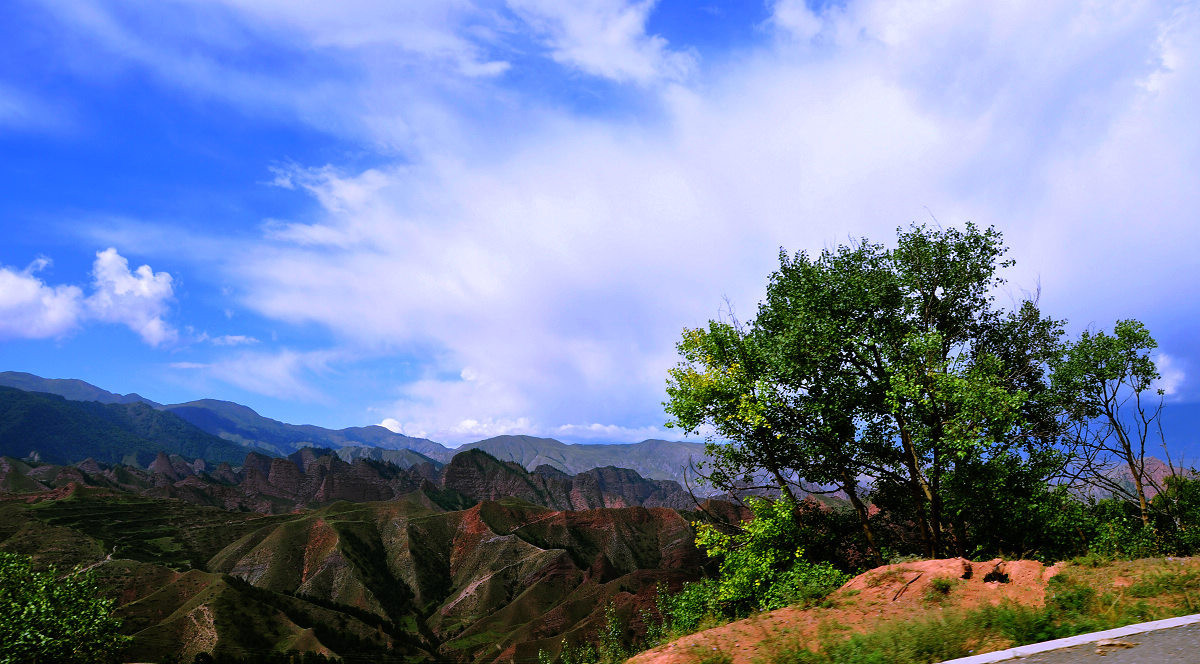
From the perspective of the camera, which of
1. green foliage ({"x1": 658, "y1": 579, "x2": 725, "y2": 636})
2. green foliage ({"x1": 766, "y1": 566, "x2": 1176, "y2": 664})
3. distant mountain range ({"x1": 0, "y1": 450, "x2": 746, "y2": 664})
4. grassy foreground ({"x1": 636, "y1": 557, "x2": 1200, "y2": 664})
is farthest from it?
distant mountain range ({"x1": 0, "y1": 450, "x2": 746, "y2": 664})

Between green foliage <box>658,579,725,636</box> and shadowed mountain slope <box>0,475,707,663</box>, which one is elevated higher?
green foliage <box>658,579,725,636</box>

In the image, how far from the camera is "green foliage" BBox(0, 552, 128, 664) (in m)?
29.5

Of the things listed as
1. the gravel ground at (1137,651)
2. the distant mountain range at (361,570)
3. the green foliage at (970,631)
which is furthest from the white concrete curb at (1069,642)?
the distant mountain range at (361,570)

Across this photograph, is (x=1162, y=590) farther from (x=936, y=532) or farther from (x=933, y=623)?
(x=936, y=532)

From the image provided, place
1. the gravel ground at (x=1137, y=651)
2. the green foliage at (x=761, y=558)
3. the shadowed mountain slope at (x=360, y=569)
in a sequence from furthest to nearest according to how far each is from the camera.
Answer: the shadowed mountain slope at (x=360, y=569) < the green foliage at (x=761, y=558) < the gravel ground at (x=1137, y=651)

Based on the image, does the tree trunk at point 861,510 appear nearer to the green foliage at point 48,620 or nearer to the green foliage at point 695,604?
the green foliage at point 695,604

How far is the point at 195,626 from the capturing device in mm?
82188

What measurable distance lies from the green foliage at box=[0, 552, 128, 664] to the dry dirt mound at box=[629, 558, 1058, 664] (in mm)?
37466

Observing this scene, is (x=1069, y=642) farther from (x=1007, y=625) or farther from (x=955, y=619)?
(x=955, y=619)

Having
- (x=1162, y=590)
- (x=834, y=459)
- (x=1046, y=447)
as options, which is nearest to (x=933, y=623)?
(x=1162, y=590)

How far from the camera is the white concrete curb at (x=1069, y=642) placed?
7.29 m

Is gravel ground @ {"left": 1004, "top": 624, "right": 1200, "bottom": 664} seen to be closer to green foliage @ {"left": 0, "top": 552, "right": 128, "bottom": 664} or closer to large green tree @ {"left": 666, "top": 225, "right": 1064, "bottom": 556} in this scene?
large green tree @ {"left": 666, "top": 225, "right": 1064, "bottom": 556}

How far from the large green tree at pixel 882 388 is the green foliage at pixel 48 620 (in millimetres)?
37766

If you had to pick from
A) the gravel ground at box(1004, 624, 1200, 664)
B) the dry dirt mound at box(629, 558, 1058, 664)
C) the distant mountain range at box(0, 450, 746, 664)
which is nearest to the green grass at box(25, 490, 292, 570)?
the distant mountain range at box(0, 450, 746, 664)
